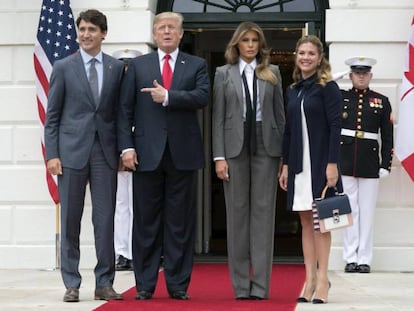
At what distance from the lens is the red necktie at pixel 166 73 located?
27.3ft

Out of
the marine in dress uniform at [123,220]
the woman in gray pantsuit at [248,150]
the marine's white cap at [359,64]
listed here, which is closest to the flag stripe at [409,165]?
the marine's white cap at [359,64]

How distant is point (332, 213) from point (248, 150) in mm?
917

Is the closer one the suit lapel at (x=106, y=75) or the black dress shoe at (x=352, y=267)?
the suit lapel at (x=106, y=75)

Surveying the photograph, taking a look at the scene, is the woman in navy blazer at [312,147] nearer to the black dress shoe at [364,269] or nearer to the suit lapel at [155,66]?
the suit lapel at [155,66]

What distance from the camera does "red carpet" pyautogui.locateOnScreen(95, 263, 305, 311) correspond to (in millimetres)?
7703

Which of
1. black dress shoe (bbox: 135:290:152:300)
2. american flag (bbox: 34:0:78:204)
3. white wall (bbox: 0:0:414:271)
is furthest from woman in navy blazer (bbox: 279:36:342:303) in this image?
american flag (bbox: 34:0:78:204)

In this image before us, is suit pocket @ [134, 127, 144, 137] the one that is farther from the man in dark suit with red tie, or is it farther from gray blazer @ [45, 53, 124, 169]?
gray blazer @ [45, 53, 124, 169]

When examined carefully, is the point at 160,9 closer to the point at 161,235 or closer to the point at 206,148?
the point at 206,148

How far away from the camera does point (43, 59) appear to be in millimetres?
11461

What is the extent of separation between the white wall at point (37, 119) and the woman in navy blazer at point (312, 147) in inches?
132

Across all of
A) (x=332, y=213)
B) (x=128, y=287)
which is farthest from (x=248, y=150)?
(x=128, y=287)

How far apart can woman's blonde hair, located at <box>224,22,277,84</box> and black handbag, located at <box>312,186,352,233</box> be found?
3.59 feet

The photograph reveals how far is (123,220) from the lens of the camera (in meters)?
11.4

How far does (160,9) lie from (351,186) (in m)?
2.85
